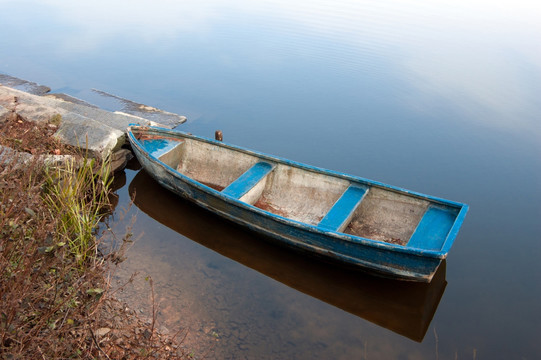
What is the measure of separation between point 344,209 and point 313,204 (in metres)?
0.87

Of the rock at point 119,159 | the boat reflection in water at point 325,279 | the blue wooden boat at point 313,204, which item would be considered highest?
the blue wooden boat at point 313,204

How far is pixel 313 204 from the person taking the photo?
694 cm

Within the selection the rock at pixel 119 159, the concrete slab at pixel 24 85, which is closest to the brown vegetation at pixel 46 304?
the rock at pixel 119 159

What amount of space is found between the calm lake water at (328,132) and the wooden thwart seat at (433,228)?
752 mm

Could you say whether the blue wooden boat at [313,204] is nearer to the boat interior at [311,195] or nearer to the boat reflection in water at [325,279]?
the boat interior at [311,195]

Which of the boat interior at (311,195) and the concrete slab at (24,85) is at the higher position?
the boat interior at (311,195)

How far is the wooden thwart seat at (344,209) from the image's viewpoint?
585 cm

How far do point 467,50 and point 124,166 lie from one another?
43.7ft

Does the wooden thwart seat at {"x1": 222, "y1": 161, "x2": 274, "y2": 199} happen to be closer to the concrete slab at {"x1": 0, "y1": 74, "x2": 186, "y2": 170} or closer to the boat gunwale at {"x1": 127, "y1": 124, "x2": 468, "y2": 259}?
the boat gunwale at {"x1": 127, "y1": 124, "x2": 468, "y2": 259}

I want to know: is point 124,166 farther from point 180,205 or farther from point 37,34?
point 37,34

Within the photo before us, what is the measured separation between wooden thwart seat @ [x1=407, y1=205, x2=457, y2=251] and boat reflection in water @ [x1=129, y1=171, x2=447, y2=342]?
70 cm

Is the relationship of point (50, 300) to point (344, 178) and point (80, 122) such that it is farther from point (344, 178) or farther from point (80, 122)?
point (80, 122)

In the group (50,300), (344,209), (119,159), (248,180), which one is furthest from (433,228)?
(119,159)

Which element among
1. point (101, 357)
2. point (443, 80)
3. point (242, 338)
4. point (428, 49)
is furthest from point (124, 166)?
point (428, 49)
